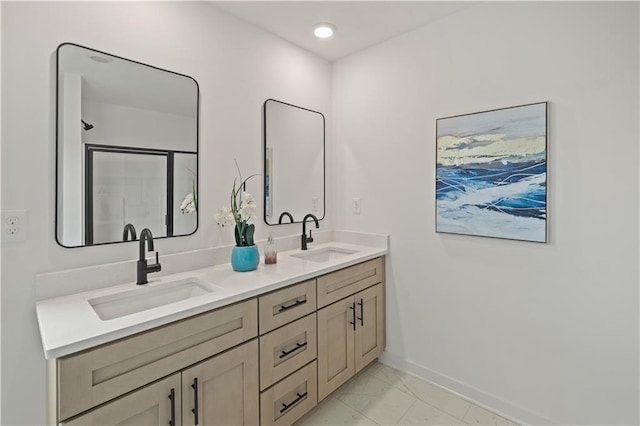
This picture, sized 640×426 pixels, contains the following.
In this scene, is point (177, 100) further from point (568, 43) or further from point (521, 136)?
point (568, 43)

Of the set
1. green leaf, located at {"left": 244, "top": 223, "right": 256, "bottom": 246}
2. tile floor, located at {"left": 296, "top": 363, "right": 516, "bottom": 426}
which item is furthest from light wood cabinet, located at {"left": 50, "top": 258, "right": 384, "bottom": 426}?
green leaf, located at {"left": 244, "top": 223, "right": 256, "bottom": 246}

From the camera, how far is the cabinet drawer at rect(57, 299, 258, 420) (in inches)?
39.1

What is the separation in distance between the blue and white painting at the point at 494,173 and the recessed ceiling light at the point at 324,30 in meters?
0.95

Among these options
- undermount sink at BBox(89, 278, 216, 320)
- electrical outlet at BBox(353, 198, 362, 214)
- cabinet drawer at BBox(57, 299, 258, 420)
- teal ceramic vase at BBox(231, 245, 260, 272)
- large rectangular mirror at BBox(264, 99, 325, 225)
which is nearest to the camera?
cabinet drawer at BBox(57, 299, 258, 420)

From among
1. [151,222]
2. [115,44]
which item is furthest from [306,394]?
[115,44]

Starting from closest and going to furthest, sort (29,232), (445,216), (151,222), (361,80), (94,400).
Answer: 1. (94,400)
2. (29,232)
3. (151,222)
4. (445,216)
5. (361,80)

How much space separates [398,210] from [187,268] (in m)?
1.43

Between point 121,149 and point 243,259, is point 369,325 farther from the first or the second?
point 121,149

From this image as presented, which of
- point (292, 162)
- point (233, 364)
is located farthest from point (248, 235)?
point (292, 162)

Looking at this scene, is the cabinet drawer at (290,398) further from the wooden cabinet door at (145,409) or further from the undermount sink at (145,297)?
the undermount sink at (145,297)

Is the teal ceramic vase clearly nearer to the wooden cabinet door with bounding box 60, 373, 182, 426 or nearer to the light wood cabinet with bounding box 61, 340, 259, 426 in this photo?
the light wood cabinet with bounding box 61, 340, 259, 426

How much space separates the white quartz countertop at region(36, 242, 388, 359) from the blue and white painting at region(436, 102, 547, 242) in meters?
0.74

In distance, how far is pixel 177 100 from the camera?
175 cm

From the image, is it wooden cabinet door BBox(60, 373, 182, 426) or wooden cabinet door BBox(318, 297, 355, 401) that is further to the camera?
wooden cabinet door BBox(318, 297, 355, 401)
